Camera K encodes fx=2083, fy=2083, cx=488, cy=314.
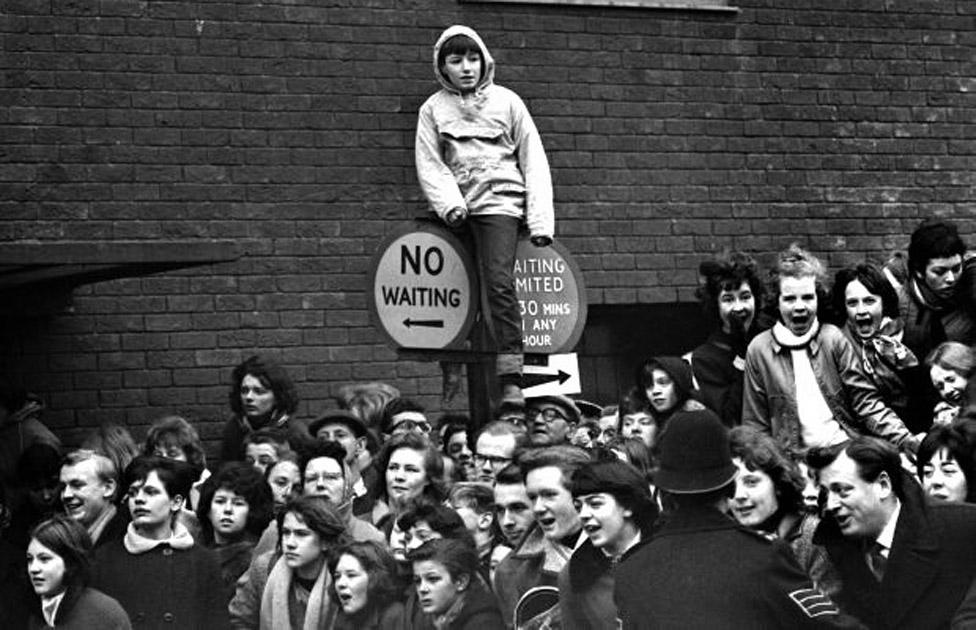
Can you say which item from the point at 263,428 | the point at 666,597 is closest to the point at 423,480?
the point at 263,428

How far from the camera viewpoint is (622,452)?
367 inches

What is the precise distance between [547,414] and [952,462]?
3722 mm

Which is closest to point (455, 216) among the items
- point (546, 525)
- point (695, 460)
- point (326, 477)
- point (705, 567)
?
point (326, 477)

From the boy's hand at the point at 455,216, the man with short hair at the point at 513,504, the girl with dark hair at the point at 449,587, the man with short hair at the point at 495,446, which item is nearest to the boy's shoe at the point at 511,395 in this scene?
the man with short hair at the point at 495,446

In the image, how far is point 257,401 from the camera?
450 inches

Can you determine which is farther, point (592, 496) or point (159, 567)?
point (159, 567)

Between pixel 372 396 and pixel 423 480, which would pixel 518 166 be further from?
pixel 423 480

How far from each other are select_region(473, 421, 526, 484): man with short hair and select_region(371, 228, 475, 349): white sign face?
54 cm

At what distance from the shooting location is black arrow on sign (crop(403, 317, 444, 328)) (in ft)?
32.8

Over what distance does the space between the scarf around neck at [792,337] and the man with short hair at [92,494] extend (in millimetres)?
3319

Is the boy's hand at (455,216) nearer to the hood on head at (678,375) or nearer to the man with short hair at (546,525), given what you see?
the hood on head at (678,375)

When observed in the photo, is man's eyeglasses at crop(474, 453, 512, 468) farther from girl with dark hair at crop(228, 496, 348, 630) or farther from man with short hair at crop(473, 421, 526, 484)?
girl with dark hair at crop(228, 496, 348, 630)

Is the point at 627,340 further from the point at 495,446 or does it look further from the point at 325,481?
the point at 325,481

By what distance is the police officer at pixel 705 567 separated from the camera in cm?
614
